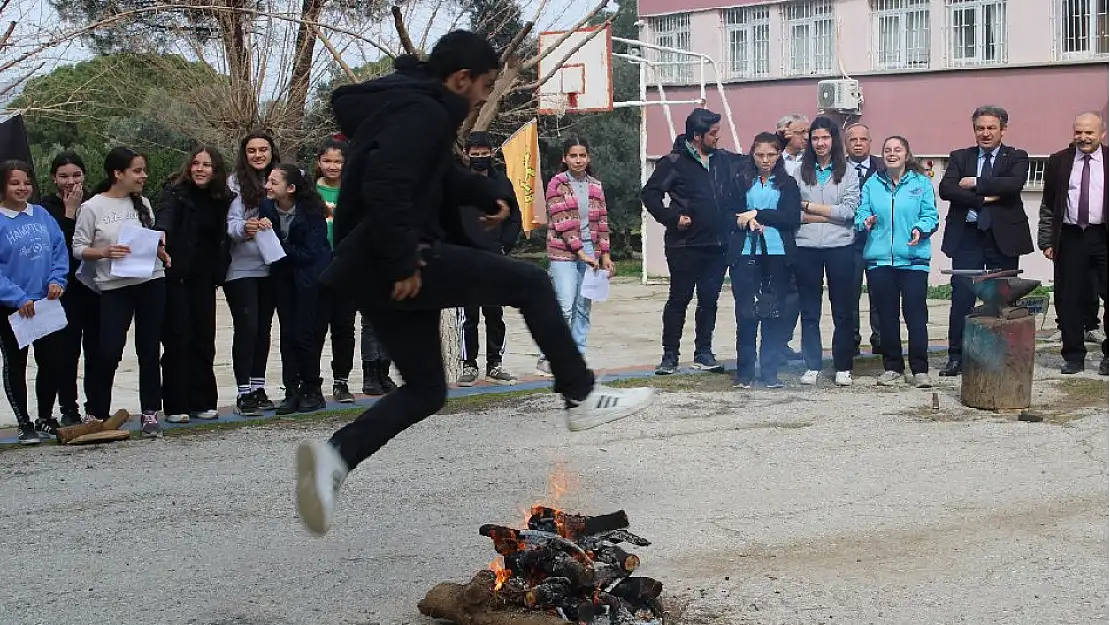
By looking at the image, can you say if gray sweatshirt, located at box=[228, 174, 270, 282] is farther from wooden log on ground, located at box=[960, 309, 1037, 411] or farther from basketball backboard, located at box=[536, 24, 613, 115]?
basketball backboard, located at box=[536, 24, 613, 115]

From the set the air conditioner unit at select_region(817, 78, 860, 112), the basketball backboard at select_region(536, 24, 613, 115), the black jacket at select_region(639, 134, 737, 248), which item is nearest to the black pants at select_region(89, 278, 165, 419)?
the black jacket at select_region(639, 134, 737, 248)

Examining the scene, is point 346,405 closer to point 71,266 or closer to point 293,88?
point 71,266

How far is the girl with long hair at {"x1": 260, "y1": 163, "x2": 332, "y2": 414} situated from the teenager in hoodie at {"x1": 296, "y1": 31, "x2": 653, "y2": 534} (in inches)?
173

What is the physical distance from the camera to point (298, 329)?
10.1m

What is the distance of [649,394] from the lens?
5895 millimetres

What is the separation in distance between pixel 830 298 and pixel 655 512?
447 centimetres

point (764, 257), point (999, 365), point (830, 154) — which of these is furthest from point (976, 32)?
point (999, 365)

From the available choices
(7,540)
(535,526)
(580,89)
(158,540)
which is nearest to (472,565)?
(535,526)

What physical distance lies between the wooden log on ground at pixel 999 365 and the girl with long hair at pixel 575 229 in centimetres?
297

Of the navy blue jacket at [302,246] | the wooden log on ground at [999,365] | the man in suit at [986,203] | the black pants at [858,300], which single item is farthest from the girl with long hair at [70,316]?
the man in suit at [986,203]

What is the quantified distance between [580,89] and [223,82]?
5.07m

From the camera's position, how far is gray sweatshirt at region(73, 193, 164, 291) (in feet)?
30.0

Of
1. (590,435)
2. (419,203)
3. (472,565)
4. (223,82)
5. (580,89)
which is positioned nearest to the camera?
(419,203)

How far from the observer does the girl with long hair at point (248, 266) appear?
9875 millimetres
